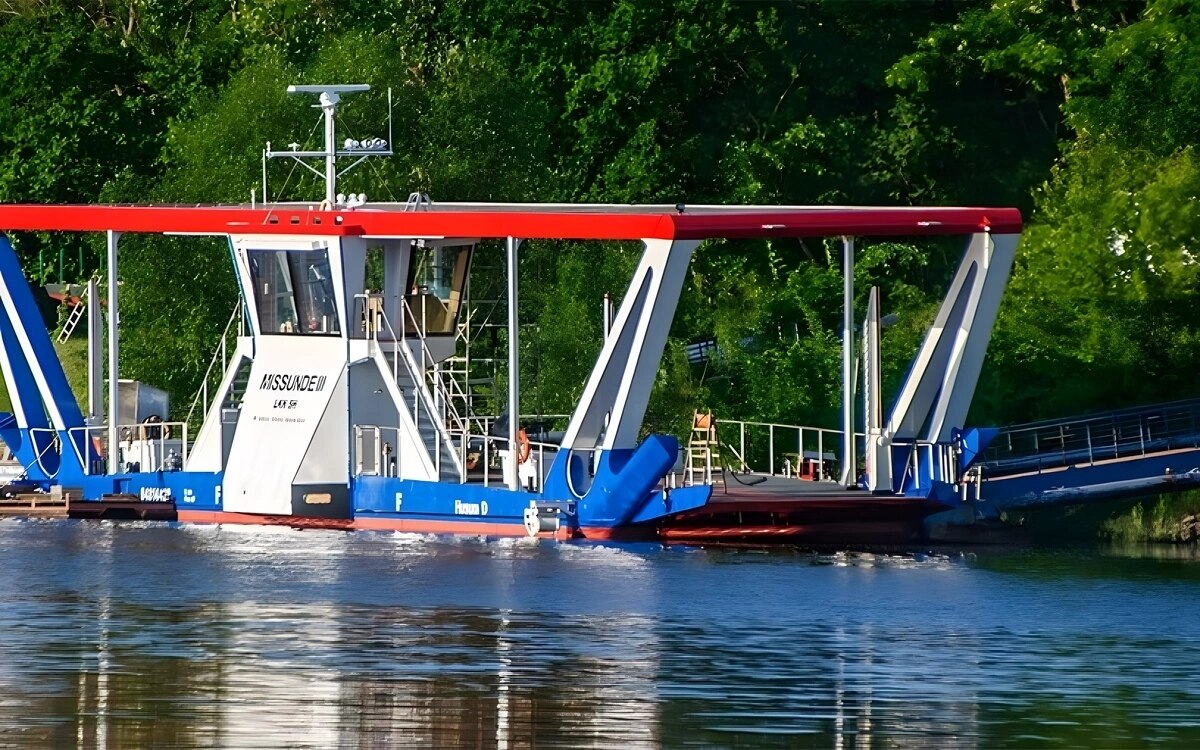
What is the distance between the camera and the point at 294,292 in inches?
1886

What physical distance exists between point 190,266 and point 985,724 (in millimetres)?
31752

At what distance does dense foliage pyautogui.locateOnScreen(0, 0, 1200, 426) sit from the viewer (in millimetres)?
54969

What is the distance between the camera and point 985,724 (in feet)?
101

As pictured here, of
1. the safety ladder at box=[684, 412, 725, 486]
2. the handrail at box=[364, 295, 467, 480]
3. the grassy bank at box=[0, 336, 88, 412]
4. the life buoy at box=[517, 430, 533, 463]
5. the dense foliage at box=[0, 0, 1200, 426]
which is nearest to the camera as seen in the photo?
the safety ladder at box=[684, 412, 725, 486]

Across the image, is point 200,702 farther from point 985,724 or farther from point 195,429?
point 195,429

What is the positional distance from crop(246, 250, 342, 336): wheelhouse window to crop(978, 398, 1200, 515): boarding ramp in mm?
10653

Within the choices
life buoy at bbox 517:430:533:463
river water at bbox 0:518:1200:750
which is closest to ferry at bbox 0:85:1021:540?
life buoy at bbox 517:430:533:463

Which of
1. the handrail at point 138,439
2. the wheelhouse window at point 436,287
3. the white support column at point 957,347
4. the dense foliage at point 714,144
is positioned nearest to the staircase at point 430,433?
the wheelhouse window at point 436,287

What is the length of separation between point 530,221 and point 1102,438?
11293 mm

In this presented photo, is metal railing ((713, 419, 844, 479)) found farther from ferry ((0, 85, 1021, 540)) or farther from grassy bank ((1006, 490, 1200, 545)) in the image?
grassy bank ((1006, 490, 1200, 545))

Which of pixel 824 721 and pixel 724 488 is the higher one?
pixel 724 488

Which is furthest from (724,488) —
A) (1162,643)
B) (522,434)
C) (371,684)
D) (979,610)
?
(371,684)

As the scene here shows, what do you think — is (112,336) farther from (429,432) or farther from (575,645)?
(575,645)

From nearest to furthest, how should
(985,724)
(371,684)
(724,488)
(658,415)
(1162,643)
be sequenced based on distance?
1. (985,724)
2. (371,684)
3. (1162,643)
4. (724,488)
5. (658,415)
